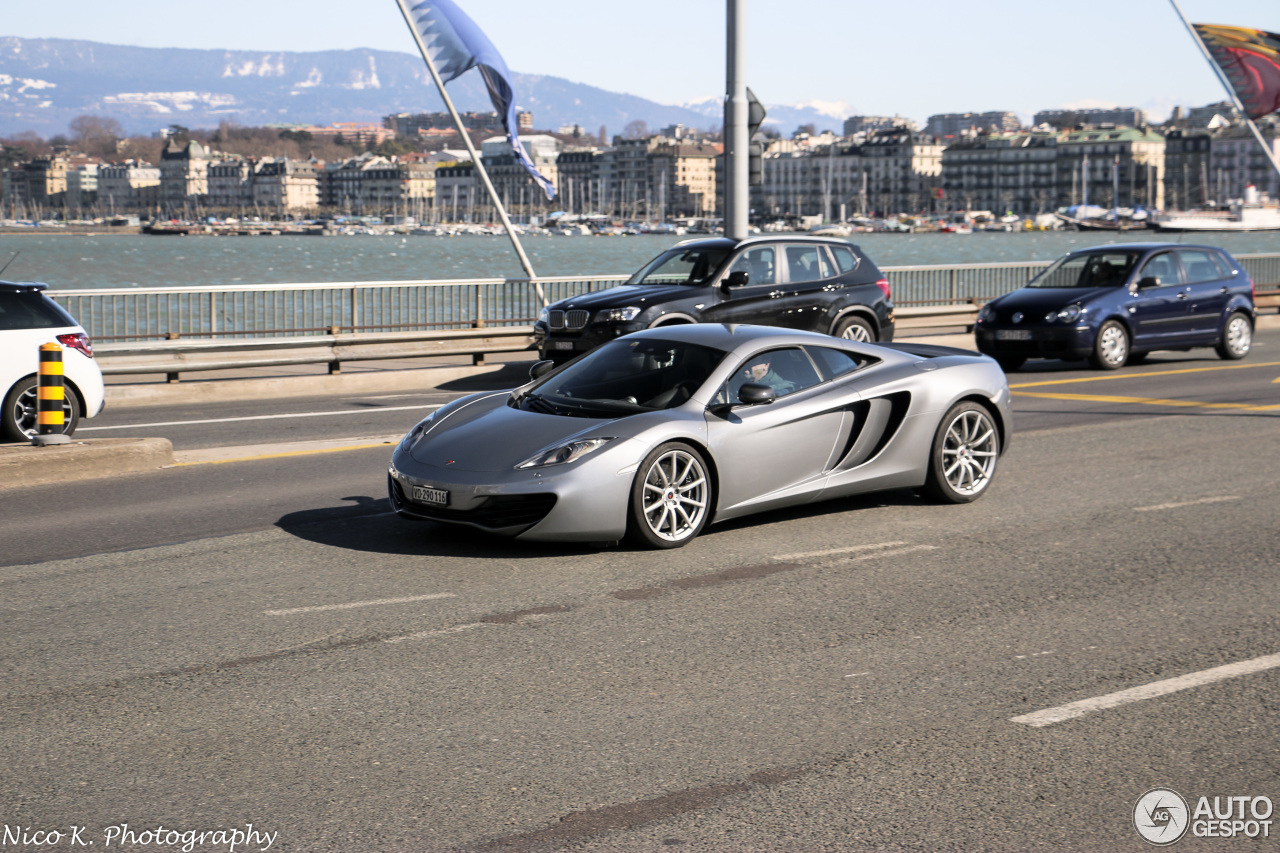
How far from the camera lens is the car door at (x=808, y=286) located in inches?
698

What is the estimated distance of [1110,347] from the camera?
62.5 feet

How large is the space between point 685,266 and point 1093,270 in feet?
19.7

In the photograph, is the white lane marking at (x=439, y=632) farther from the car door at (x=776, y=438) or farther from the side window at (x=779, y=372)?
the side window at (x=779, y=372)

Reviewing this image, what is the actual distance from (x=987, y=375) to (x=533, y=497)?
361cm

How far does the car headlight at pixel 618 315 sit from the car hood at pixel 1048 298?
548 centimetres

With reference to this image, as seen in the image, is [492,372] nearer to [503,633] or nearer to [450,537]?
[450,537]

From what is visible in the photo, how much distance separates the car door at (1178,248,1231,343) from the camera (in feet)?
65.5

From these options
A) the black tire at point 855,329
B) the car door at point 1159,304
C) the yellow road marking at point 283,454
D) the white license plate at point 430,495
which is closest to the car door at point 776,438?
the white license plate at point 430,495

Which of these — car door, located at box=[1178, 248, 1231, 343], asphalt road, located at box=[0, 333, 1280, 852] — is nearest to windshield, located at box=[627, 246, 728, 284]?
car door, located at box=[1178, 248, 1231, 343]

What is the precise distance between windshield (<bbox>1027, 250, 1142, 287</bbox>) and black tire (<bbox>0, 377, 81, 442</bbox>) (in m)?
13.3

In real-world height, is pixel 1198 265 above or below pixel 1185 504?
above

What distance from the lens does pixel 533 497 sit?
25.0 ft

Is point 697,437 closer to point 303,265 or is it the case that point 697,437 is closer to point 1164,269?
point 1164,269
